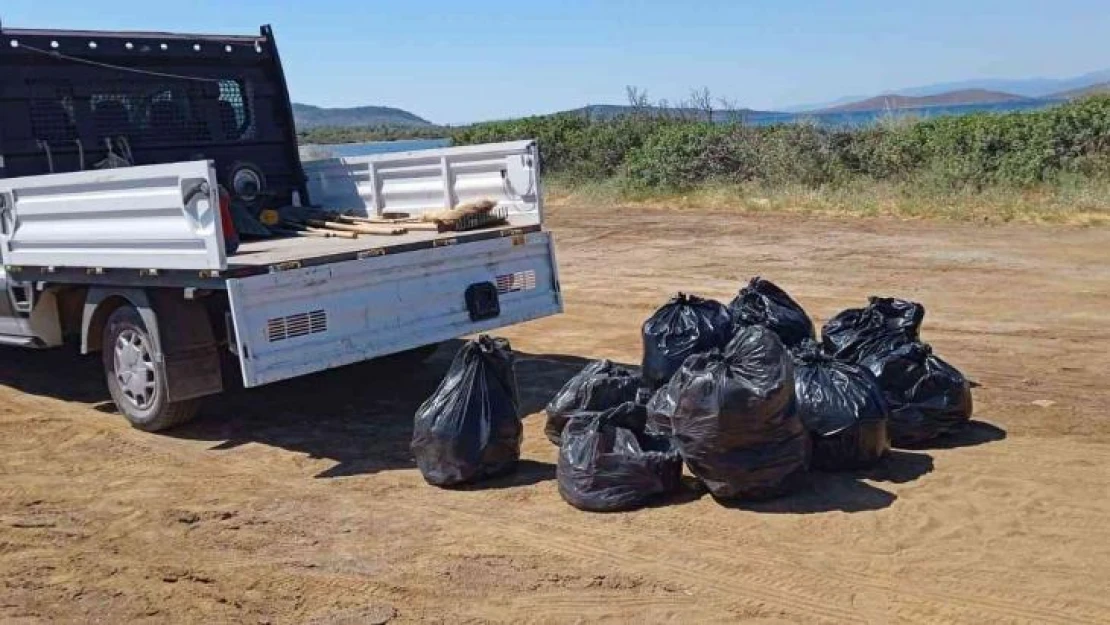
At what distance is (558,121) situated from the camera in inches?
988

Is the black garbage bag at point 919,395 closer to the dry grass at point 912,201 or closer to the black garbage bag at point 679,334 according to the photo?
the black garbage bag at point 679,334

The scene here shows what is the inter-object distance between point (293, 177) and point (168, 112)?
1121mm

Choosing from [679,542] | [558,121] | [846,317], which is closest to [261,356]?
[679,542]

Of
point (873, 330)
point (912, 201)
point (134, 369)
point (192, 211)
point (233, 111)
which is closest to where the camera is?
point (192, 211)

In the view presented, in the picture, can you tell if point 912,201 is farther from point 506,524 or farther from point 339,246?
point 506,524

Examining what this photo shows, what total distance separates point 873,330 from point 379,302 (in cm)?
281

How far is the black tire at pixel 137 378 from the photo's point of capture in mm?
6695

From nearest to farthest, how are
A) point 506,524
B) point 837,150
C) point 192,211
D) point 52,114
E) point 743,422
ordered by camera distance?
1. point 743,422
2. point 506,524
3. point 192,211
4. point 52,114
5. point 837,150

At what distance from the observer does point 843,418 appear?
211 inches

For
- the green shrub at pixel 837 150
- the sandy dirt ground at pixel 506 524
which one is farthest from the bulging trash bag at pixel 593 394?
the green shrub at pixel 837 150

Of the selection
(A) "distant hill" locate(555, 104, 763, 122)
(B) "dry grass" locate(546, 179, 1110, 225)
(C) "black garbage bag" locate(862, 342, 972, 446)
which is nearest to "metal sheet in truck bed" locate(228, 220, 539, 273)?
(C) "black garbage bag" locate(862, 342, 972, 446)

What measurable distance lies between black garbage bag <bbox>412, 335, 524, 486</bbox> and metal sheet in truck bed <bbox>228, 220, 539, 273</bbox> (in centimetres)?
112

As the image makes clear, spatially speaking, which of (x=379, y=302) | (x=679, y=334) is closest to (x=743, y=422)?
(x=679, y=334)

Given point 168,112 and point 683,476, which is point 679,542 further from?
point 168,112
